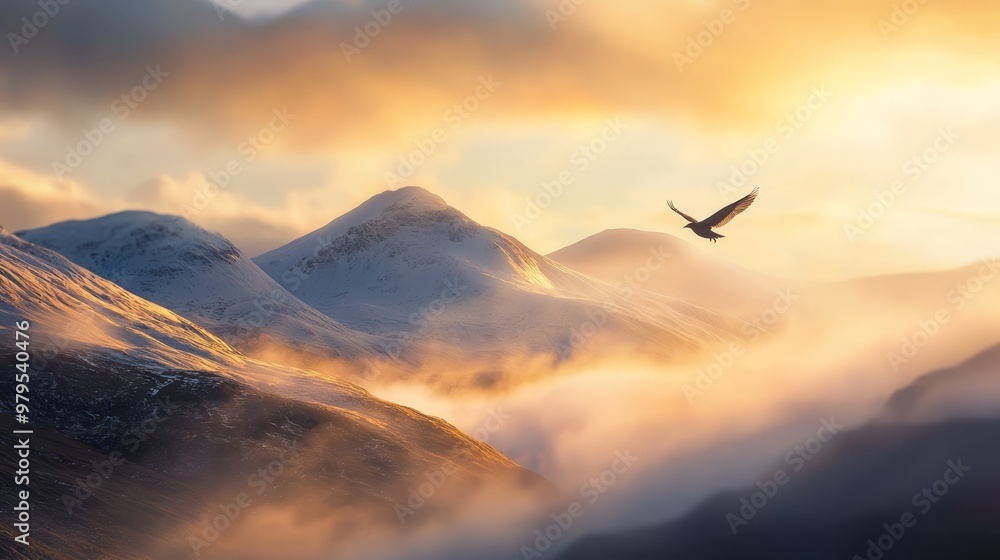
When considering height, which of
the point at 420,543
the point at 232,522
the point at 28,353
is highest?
the point at 420,543

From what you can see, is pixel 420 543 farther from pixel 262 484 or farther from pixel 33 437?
pixel 33 437

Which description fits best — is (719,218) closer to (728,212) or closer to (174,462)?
(728,212)

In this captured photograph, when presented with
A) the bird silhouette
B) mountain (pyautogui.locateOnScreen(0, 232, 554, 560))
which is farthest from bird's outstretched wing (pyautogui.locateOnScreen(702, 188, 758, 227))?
mountain (pyautogui.locateOnScreen(0, 232, 554, 560))

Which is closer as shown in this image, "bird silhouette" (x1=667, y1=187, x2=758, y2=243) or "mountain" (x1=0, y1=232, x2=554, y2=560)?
"bird silhouette" (x1=667, y1=187, x2=758, y2=243)

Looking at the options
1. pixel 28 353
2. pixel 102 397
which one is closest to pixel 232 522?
pixel 102 397

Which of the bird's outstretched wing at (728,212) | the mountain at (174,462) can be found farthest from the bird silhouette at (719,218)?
the mountain at (174,462)

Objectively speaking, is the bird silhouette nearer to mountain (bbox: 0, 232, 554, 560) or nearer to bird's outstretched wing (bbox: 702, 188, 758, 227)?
bird's outstretched wing (bbox: 702, 188, 758, 227)

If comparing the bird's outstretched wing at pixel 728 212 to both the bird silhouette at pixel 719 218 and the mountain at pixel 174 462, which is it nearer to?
the bird silhouette at pixel 719 218

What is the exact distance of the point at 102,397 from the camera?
182m

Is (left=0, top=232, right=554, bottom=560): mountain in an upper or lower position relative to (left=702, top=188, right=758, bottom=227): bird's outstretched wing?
lower

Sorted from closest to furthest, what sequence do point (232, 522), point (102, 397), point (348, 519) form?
point (232, 522) < point (348, 519) < point (102, 397)

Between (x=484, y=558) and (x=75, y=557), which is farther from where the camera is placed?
(x=484, y=558)

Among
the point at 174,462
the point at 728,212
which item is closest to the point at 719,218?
the point at 728,212

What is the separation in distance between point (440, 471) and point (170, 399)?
50515mm
